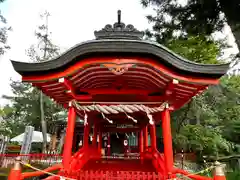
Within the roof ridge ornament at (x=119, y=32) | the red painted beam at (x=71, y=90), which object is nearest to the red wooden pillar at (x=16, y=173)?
the red painted beam at (x=71, y=90)

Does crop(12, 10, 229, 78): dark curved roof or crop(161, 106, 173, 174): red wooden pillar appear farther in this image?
crop(161, 106, 173, 174): red wooden pillar

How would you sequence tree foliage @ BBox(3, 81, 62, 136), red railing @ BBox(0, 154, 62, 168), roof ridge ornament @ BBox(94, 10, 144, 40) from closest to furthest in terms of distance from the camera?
1. roof ridge ornament @ BBox(94, 10, 144, 40)
2. red railing @ BBox(0, 154, 62, 168)
3. tree foliage @ BBox(3, 81, 62, 136)

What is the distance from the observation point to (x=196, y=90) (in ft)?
18.4

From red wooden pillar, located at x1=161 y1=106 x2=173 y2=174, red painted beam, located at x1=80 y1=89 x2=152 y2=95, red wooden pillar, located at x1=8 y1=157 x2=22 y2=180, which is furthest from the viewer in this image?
red painted beam, located at x1=80 y1=89 x2=152 y2=95

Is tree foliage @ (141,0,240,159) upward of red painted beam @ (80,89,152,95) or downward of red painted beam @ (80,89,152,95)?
upward

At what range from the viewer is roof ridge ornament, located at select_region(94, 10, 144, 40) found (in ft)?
19.9

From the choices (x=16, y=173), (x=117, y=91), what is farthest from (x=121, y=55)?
(x=16, y=173)

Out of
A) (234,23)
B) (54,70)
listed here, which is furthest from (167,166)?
(234,23)

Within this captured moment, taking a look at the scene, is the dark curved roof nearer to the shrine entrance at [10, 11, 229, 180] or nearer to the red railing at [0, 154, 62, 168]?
the shrine entrance at [10, 11, 229, 180]

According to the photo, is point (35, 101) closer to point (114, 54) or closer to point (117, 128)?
point (117, 128)

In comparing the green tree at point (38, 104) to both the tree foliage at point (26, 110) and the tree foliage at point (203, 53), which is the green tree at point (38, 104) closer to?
the tree foliage at point (26, 110)

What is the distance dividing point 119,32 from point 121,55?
5.41 ft

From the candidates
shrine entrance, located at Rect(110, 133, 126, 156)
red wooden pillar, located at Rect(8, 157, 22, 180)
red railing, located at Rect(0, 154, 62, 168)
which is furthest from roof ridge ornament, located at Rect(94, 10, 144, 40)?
shrine entrance, located at Rect(110, 133, 126, 156)

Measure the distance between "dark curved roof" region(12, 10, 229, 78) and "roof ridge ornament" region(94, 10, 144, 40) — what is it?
1.10m
